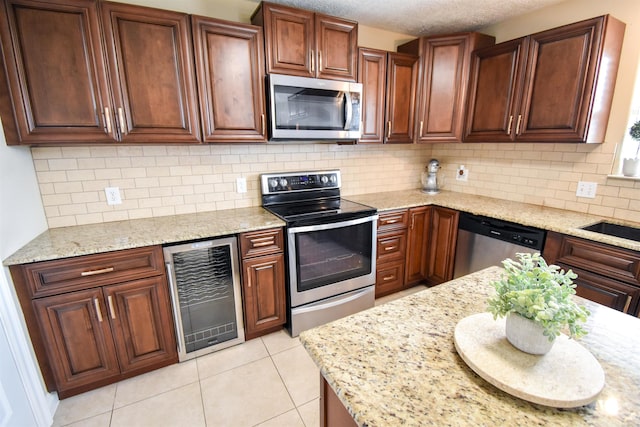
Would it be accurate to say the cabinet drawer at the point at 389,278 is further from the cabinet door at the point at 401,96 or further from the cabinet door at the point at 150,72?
the cabinet door at the point at 150,72

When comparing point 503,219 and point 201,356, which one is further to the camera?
point 503,219

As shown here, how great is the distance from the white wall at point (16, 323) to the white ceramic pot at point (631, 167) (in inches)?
145

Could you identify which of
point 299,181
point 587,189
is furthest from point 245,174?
point 587,189

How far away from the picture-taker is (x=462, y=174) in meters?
3.13

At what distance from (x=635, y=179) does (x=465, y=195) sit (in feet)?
4.00

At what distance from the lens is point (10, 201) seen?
157cm

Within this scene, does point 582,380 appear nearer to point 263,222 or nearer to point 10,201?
point 263,222

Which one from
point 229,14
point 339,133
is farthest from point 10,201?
point 339,133

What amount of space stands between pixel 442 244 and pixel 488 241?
422 mm

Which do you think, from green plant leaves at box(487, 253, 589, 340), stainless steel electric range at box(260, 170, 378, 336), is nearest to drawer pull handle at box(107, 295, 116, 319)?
stainless steel electric range at box(260, 170, 378, 336)

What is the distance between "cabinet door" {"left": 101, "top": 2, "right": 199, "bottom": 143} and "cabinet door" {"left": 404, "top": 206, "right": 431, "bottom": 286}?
2.00 m

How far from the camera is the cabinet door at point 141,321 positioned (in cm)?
174

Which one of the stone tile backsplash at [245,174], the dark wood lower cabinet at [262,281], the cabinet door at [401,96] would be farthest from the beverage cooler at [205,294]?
the cabinet door at [401,96]

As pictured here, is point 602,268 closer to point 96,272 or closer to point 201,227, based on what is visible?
point 201,227
